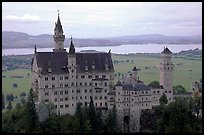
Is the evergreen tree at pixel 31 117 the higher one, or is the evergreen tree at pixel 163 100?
the evergreen tree at pixel 163 100

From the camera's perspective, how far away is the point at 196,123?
62.1 feet

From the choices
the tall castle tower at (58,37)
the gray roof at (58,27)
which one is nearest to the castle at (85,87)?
the tall castle tower at (58,37)

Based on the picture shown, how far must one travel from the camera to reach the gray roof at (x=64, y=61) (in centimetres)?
2176

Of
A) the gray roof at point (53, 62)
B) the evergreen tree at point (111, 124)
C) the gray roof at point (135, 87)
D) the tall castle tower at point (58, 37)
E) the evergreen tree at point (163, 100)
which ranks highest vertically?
the tall castle tower at point (58, 37)

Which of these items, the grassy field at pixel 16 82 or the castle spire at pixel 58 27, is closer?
the castle spire at pixel 58 27

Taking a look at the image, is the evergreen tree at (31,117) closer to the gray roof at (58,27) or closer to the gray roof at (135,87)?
the gray roof at (135,87)

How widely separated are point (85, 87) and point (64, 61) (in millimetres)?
2025

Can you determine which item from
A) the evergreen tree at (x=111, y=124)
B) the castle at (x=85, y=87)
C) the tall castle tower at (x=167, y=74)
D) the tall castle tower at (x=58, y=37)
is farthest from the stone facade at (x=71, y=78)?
the tall castle tower at (x=167, y=74)

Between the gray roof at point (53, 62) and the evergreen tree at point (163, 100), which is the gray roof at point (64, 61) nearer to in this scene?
the gray roof at point (53, 62)

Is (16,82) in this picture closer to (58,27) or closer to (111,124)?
(58,27)

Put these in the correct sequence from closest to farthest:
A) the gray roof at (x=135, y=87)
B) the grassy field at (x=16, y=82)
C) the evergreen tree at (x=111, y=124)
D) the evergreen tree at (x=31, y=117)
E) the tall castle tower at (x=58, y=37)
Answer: the evergreen tree at (x=31, y=117) < the evergreen tree at (x=111, y=124) < the gray roof at (x=135, y=87) < the tall castle tower at (x=58, y=37) < the grassy field at (x=16, y=82)

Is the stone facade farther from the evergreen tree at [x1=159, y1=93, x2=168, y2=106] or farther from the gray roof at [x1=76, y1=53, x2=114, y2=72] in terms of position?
the evergreen tree at [x1=159, y1=93, x2=168, y2=106]

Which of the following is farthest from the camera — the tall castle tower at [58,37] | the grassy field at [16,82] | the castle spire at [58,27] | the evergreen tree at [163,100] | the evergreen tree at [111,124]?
the grassy field at [16,82]

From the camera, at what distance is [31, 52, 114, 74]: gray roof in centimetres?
2176
